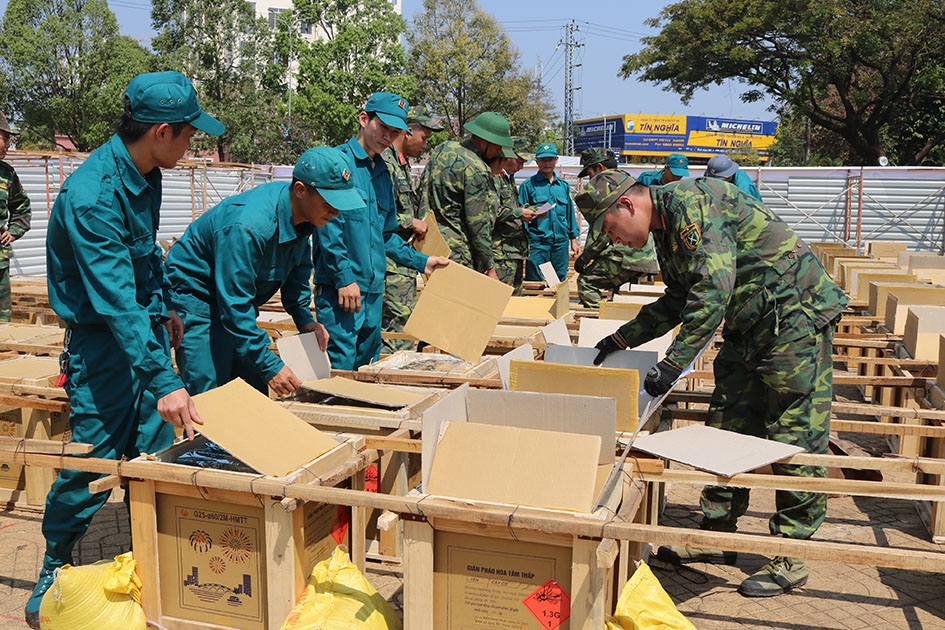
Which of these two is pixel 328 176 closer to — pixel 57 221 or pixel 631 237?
pixel 57 221

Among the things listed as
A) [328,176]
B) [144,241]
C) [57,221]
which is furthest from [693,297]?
[57,221]

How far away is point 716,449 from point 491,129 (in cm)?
373

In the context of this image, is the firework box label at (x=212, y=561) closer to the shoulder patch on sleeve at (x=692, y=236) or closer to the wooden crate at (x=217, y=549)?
the wooden crate at (x=217, y=549)

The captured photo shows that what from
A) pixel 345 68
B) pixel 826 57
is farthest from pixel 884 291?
pixel 345 68

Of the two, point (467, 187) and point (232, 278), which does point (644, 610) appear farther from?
point (467, 187)

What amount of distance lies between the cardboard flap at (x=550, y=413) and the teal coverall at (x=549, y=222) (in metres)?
5.64

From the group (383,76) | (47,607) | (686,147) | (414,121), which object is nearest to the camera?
(47,607)

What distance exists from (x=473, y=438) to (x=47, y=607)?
1504 mm

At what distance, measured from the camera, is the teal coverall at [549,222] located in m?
8.78

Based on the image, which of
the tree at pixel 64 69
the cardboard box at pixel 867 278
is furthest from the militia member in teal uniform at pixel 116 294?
the tree at pixel 64 69

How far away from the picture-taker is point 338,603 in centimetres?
262

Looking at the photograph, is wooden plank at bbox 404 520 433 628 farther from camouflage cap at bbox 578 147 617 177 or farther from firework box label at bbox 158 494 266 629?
camouflage cap at bbox 578 147 617 177

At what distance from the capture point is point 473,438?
2891 mm

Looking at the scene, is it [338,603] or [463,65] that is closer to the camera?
[338,603]
